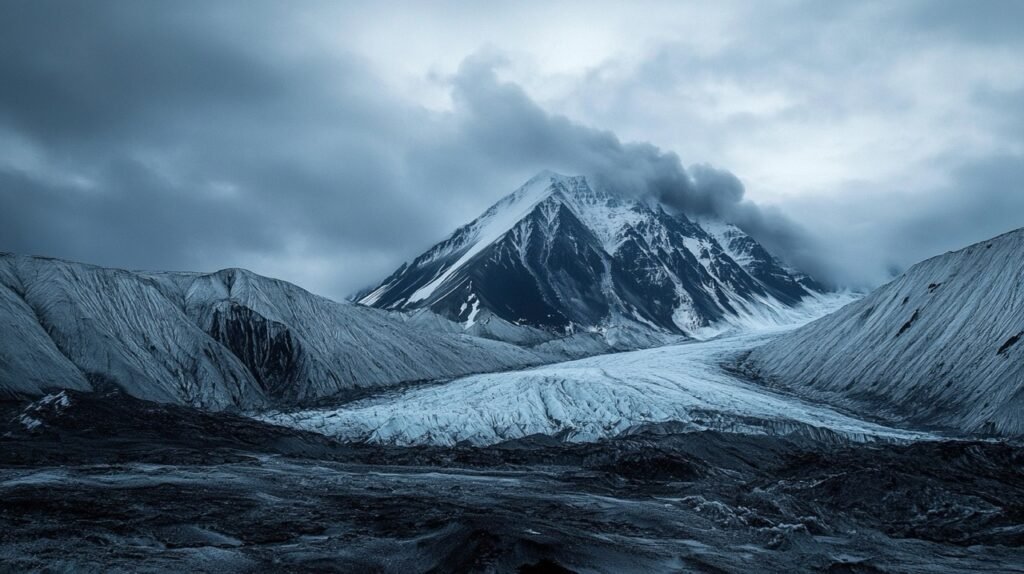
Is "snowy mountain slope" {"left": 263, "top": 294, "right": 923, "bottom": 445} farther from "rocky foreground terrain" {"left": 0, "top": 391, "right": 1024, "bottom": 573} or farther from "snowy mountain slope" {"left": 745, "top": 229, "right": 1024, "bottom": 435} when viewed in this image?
"rocky foreground terrain" {"left": 0, "top": 391, "right": 1024, "bottom": 573}

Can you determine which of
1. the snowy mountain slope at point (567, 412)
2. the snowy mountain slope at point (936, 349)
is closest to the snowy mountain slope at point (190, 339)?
the snowy mountain slope at point (567, 412)

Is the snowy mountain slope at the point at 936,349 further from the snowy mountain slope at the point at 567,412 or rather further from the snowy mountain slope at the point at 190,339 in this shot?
the snowy mountain slope at the point at 190,339

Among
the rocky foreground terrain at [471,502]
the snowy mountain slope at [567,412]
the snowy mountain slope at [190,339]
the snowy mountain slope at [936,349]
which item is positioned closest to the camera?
the rocky foreground terrain at [471,502]

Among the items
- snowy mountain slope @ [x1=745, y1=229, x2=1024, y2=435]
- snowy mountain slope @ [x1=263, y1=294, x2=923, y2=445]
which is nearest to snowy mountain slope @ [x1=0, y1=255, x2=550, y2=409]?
snowy mountain slope @ [x1=263, y1=294, x2=923, y2=445]

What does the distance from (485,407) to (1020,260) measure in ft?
141

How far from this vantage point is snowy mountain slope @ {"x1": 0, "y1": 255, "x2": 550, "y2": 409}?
48906 millimetres

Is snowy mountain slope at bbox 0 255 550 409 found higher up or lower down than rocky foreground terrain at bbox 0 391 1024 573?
higher up

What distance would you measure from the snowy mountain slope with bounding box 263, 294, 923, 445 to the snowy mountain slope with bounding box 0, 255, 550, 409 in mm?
10909

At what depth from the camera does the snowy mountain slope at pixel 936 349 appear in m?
46.0

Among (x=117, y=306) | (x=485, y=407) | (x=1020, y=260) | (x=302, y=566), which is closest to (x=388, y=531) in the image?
(x=302, y=566)

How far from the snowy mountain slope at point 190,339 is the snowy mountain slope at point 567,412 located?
35.8 ft

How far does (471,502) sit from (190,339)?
44.6m

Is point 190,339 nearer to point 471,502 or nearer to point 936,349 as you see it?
point 471,502

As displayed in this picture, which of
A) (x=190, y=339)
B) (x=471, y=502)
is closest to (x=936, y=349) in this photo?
(x=471, y=502)
